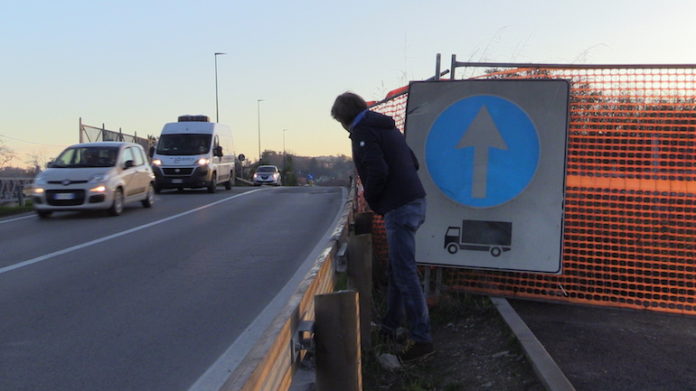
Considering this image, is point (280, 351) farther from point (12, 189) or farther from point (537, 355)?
point (12, 189)

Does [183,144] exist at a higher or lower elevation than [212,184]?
higher

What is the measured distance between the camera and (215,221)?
1351 cm

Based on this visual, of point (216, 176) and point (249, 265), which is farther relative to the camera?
point (216, 176)

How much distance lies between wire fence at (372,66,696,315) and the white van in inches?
726

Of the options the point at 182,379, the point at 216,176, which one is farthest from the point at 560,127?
the point at 216,176

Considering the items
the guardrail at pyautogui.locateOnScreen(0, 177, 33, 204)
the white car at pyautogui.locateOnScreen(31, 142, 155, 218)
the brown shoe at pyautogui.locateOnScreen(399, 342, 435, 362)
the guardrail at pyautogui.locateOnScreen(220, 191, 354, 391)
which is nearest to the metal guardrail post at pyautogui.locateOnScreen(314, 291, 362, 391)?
the guardrail at pyautogui.locateOnScreen(220, 191, 354, 391)

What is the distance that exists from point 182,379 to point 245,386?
2674 mm

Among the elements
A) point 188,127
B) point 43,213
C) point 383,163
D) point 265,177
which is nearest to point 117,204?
point 43,213

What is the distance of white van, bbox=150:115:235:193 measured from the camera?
74.6 feet

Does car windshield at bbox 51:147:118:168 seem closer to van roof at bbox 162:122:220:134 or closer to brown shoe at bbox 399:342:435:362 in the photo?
van roof at bbox 162:122:220:134

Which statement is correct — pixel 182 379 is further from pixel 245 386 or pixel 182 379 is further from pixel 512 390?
pixel 245 386

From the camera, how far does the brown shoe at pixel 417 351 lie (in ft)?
14.9

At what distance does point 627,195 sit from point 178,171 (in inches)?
764

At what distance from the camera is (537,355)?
155 inches
